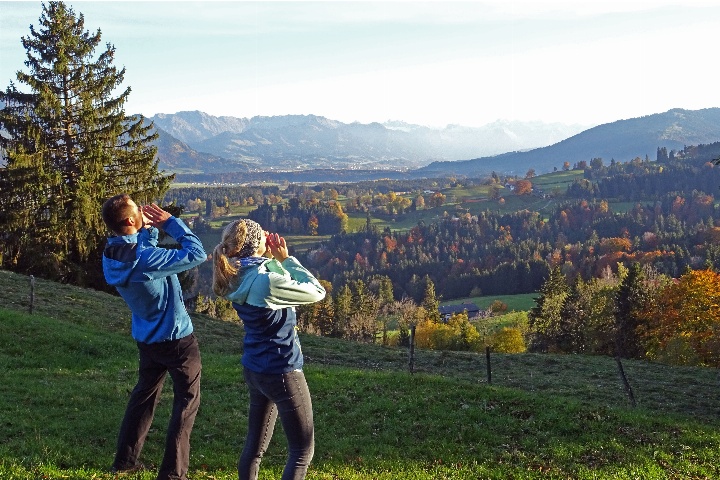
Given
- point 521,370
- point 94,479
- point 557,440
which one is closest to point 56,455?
point 94,479

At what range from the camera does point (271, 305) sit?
5.95 meters

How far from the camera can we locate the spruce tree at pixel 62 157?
37156 millimetres

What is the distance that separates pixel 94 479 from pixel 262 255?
371 cm

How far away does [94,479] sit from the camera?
7.26 metres

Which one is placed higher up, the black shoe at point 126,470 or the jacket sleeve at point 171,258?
the jacket sleeve at point 171,258

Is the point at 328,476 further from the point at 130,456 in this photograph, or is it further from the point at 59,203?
the point at 59,203

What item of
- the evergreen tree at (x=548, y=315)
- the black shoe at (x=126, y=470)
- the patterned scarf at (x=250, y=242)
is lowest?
the evergreen tree at (x=548, y=315)

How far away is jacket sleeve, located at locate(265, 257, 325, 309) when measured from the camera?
19.4 feet

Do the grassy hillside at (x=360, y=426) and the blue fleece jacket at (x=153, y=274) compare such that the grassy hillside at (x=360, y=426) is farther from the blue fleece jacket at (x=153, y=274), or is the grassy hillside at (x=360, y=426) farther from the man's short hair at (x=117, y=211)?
the man's short hair at (x=117, y=211)

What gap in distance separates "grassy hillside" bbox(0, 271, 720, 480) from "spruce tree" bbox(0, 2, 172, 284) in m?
18.3

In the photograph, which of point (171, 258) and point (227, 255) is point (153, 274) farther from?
point (227, 255)

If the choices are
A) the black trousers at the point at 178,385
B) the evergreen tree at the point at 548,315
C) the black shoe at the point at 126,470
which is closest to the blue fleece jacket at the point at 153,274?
the black trousers at the point at 178,385

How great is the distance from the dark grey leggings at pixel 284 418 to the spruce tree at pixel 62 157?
34.9 m

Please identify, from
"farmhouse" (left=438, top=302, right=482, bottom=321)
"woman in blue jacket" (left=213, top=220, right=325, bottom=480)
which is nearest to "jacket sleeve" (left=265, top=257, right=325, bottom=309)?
"woman in blue jacket" (left=213, top=220, right=325, bottom=480)
